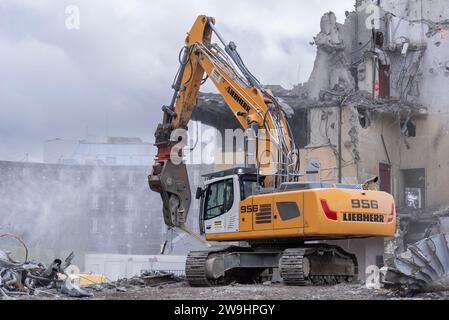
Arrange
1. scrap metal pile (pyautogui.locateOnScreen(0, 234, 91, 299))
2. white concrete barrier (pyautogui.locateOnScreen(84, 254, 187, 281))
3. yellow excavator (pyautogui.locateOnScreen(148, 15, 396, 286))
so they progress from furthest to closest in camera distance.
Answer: white concrete barrier (pyautogui.locateOnScreen(84, 254, 187, 281)) → yellow excavator (pyautogui.locateOnScreen(148, 15, 396, 286)) → scrap metal pile (pyautogui.locateOnScreen(0, 234, 91, 299))

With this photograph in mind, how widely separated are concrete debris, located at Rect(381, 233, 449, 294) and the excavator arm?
493 cm

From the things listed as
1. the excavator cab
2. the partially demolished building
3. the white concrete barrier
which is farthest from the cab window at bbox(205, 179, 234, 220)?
the white concrete barrier

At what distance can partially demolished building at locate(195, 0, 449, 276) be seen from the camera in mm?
30812

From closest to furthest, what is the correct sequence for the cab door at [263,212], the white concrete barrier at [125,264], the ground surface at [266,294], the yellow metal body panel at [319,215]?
the ground surface at [266,294] → the yellow metal body panel at [319,215] → the cab door at [263,212] → the white concrete barrier at [125,264]

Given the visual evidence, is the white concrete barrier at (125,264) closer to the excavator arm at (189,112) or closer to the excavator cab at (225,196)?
the excavator arm at (189,112)

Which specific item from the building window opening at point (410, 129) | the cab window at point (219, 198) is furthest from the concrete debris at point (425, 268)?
the building window opening at point (410, 129)

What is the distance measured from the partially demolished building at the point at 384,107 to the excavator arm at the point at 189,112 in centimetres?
1238

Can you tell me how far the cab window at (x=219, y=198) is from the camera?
16656 millimetres

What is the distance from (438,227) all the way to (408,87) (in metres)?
6.88

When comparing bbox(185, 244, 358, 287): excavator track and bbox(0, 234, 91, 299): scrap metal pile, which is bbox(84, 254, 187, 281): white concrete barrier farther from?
bbox(0, 234, 91, 299): scrap metal pile

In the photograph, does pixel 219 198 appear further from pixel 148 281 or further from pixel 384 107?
pixel 384 107

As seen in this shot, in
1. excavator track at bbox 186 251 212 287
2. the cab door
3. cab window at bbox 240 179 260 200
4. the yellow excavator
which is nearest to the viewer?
the yellow excavator

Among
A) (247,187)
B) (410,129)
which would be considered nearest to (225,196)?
(247,187)
